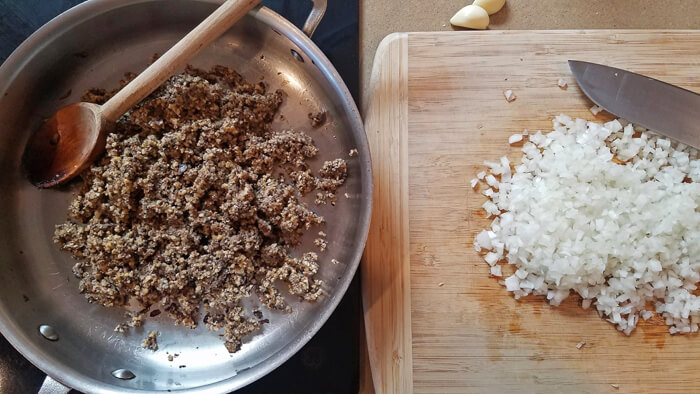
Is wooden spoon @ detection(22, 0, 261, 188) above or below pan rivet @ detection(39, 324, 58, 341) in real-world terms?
above

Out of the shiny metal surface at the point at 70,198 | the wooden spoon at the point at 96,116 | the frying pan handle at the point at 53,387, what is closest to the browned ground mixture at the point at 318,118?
the shiny metal surface at the point at 70,198

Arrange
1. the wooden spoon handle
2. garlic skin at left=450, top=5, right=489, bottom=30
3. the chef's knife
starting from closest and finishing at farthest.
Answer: the wooden spoon handle, the chef's knife, garlic skin at left=450, top=5, right=489, bottom=30

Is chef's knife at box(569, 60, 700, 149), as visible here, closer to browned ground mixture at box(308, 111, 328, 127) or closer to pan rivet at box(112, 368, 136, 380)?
browned ground mixture at box(308, 111, 328, 127)

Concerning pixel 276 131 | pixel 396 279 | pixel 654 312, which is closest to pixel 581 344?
pixel 654 312

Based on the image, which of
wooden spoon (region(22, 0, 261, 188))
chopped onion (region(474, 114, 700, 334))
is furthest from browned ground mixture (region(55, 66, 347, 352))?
chopped onion (region(474, 114, 700, 334))

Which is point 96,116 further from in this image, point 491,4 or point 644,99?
point 644,99

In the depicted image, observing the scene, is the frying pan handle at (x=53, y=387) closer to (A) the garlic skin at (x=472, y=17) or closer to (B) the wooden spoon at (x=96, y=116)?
(B) the wooden spoon at (x=96, y=116)

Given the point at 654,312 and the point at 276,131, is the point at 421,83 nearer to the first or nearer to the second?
the point at 276,131
